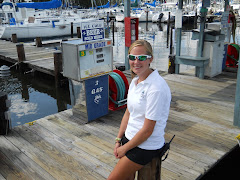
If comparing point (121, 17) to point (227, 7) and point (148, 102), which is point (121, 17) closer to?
point (227, 7)

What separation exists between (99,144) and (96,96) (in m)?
1.22

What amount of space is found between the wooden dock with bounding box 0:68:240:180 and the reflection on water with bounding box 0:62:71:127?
11.7 feet

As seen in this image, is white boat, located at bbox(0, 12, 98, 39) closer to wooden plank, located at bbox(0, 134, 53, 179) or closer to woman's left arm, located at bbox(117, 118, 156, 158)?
wooden plank, located at bbox(0, 134, 53, 179)

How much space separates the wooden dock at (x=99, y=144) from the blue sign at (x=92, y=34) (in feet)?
5.96

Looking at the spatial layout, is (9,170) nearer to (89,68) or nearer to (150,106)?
(89,68)

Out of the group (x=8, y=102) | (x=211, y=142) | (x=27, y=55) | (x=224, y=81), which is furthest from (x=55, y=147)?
(x=27, y=55)

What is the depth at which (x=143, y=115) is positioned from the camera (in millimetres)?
2281

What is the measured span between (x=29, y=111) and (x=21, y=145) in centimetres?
481

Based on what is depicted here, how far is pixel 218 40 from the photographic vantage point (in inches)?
324

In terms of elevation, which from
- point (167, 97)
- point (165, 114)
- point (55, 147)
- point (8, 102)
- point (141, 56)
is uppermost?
point (141, 56)

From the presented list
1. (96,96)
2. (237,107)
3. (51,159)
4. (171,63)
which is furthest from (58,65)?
(237,107)

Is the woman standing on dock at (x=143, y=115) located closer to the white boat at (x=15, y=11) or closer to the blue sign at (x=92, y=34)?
the blue sign at (x=92, y=34)

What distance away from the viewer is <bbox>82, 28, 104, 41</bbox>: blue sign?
5010mm

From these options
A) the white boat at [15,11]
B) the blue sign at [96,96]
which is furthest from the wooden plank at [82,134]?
the white boat at [15,11]
